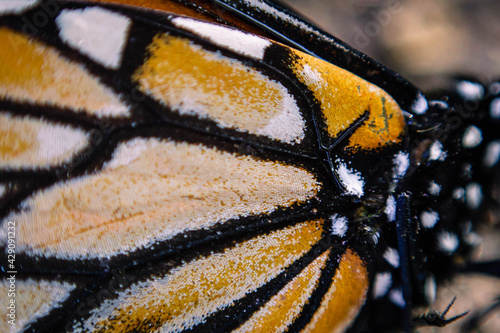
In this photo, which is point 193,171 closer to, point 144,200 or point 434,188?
point 144,200

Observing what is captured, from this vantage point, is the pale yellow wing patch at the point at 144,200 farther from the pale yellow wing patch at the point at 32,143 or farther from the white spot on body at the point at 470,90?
the white spot on body at the point at 470,90

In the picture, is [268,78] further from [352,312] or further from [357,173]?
[352,312]

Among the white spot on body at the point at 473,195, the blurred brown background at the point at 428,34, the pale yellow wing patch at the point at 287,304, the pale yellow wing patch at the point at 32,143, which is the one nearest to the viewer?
the pale yellow wing patch at the point at 32,143

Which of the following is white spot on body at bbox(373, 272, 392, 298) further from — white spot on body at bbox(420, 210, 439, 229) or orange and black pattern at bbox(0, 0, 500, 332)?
white spot on body at bbox(420, 210, 439, 229)

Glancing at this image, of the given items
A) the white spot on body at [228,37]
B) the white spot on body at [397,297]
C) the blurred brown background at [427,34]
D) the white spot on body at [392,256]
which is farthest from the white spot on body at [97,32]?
the blurred brown background at [427,34]

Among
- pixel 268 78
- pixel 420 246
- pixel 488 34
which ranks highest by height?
pixel 488 34

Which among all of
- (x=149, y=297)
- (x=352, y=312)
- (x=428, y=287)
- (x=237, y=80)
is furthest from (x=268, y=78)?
(x=428, y=287)
